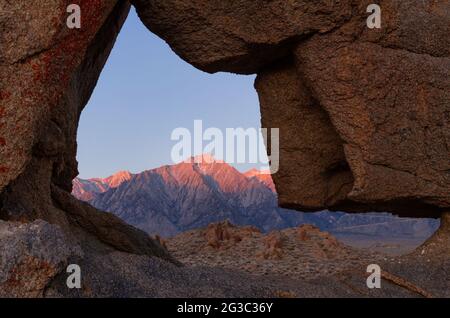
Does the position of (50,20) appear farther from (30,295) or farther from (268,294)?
(268,294)

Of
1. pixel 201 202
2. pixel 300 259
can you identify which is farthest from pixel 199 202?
pixel 300 259

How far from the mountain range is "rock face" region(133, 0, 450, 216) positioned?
105517 mm

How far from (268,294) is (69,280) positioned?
3252 mm

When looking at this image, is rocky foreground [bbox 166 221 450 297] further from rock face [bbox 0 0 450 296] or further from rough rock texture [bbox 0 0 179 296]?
rough rock texture [bbox 0 0 179 296]

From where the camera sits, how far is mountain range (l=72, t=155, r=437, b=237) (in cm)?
12354

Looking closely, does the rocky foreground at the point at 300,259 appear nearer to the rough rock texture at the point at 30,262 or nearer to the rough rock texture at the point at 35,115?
the rough rock texture at the point at 30,262

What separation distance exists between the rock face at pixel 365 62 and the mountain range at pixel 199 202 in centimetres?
10552

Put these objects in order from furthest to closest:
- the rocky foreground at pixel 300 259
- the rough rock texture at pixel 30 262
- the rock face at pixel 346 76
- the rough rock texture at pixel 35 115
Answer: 1. the rock face at pixel 346 76
2. the rocky foreground at pixel 300 259
3. the rough rock texture at pixel 35 115
4. the rough rock texture at pixel 30 262

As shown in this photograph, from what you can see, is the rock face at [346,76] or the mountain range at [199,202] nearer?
the rock face at [346,76]

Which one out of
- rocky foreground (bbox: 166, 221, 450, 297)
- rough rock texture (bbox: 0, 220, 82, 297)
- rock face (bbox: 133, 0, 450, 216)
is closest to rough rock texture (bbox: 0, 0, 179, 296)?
rough rock texture (bbox: 0, 220, 82, 297)

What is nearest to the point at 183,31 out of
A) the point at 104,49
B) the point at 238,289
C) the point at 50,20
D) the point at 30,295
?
the point at 104,49

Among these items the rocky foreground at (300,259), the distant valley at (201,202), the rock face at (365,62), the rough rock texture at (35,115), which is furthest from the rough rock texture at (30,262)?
the distant valley at (201,202)

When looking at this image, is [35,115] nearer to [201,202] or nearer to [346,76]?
[346,76]

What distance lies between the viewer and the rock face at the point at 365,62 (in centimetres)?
1184
